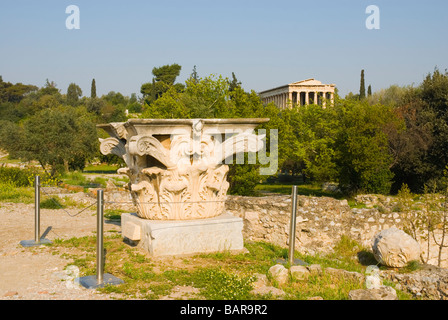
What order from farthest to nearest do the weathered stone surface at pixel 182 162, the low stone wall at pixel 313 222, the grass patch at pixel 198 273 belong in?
the low stone wall at pixel 313 222
the weathered stone surface at pixel 182 162
the grass patch at pixel 198 273

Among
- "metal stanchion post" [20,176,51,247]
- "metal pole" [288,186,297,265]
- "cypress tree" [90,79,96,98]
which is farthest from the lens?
"cypress tree" [90,79,96,98]

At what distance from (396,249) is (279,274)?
340 cm

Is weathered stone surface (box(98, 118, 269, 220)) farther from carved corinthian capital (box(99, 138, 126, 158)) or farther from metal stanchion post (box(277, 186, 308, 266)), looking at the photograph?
metal stanchion post (box(277, 186, 308, 266))

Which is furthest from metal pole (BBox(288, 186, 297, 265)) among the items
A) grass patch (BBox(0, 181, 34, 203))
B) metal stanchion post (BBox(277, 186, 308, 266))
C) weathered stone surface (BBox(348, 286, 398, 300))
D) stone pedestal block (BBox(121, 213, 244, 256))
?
grass patch (BBox(0, 181, 34, 203))

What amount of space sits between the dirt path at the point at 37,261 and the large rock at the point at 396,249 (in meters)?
5.38

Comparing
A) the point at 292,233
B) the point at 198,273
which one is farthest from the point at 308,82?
the point at 198,273

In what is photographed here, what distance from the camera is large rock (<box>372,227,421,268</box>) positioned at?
767 centimetres

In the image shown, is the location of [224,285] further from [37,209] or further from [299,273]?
[37,209]

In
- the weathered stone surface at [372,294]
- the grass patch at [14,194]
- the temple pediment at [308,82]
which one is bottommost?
the weathered stone surface at [372,294]

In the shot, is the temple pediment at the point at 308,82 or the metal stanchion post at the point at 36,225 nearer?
the metal stanchion post at the point at 36,225

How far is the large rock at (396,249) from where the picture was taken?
25.2ft

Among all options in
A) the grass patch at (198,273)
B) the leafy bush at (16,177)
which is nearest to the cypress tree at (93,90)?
the leafy bush at (16,177)

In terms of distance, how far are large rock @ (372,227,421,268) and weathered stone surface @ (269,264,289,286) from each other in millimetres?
3201

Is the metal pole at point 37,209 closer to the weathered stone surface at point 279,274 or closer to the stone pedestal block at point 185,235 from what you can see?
the stone pedestal block at point 185,235
